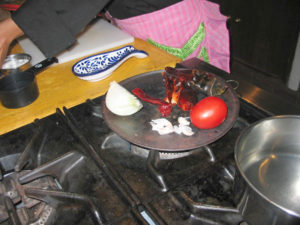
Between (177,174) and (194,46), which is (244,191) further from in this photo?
(194,46)

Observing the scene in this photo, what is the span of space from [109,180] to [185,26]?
0.78 m

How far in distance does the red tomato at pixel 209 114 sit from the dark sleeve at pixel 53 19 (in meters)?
0.56

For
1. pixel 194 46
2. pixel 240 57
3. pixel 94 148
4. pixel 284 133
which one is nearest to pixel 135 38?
pixel 194 46

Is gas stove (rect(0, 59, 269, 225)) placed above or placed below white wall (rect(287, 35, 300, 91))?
above

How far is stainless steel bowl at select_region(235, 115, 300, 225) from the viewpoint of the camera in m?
0.47

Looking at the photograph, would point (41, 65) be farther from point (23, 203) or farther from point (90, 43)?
point (23, 203)

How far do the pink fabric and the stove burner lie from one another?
766 millimetres

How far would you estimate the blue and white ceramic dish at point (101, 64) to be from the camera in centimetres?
88

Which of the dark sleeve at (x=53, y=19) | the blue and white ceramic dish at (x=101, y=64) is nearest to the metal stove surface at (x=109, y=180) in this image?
the blue and white ceramic dish at (x=101, y=64)

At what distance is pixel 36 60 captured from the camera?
1.05m

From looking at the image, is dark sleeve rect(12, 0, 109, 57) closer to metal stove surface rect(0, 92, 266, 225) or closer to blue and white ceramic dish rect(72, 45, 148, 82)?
blue and white ceramic dish rect(72, 45, 148, 82)

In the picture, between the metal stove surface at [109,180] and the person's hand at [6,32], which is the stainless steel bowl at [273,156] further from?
the person's hand at [6,32]

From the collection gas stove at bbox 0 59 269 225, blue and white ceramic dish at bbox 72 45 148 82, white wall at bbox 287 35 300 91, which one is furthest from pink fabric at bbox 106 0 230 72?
white wall at bbox 287 35 300 91

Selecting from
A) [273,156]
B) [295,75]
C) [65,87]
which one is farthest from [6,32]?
[295,75]
